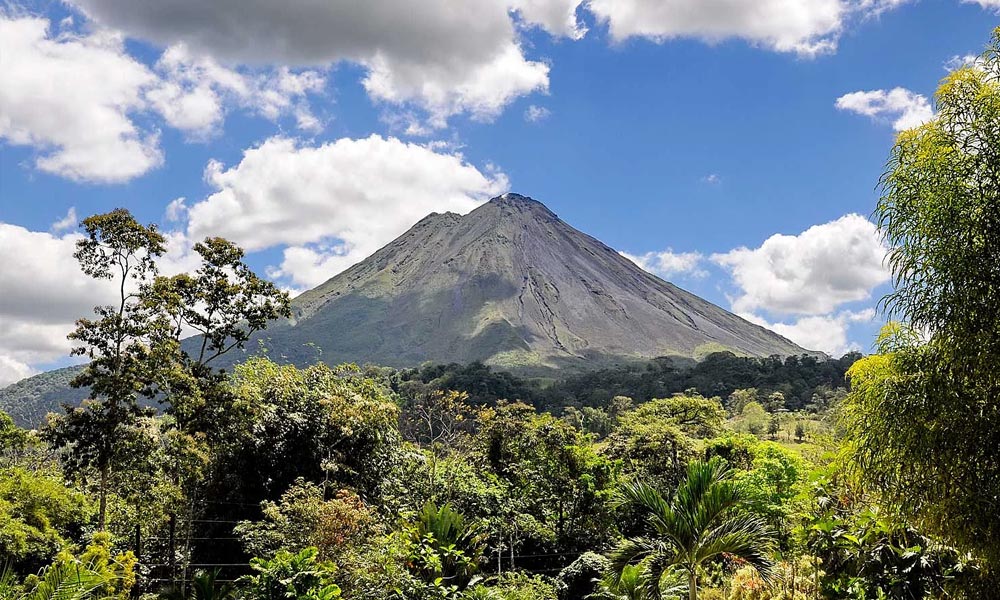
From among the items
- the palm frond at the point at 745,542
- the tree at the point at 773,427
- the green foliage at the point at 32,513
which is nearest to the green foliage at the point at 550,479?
the palm frond at the point at 745,542

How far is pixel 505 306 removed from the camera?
129 metres

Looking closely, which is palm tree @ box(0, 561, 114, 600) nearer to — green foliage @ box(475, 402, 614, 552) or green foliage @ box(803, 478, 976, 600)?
green foliage @ box(803, 478, 976, 600)

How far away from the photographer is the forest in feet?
13.8

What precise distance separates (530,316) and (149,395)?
117 meters

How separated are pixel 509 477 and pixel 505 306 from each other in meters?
114

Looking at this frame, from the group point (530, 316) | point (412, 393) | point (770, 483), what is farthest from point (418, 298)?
point (770, 483)

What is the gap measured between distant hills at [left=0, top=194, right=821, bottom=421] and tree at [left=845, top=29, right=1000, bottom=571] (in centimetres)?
9285

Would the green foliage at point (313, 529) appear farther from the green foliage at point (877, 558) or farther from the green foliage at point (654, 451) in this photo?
the green foliage at point (654, 451)

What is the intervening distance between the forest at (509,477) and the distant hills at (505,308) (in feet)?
272

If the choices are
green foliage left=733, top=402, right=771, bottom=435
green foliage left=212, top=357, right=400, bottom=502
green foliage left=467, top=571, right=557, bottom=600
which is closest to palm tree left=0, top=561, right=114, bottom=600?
green foliage left=467, top=571, right=557, bottom=600

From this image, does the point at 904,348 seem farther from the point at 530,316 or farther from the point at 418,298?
the point at 418,298

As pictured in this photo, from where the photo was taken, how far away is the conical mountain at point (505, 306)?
11656cm

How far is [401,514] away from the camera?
37.6 feet

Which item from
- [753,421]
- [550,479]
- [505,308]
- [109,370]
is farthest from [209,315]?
[505,308]
